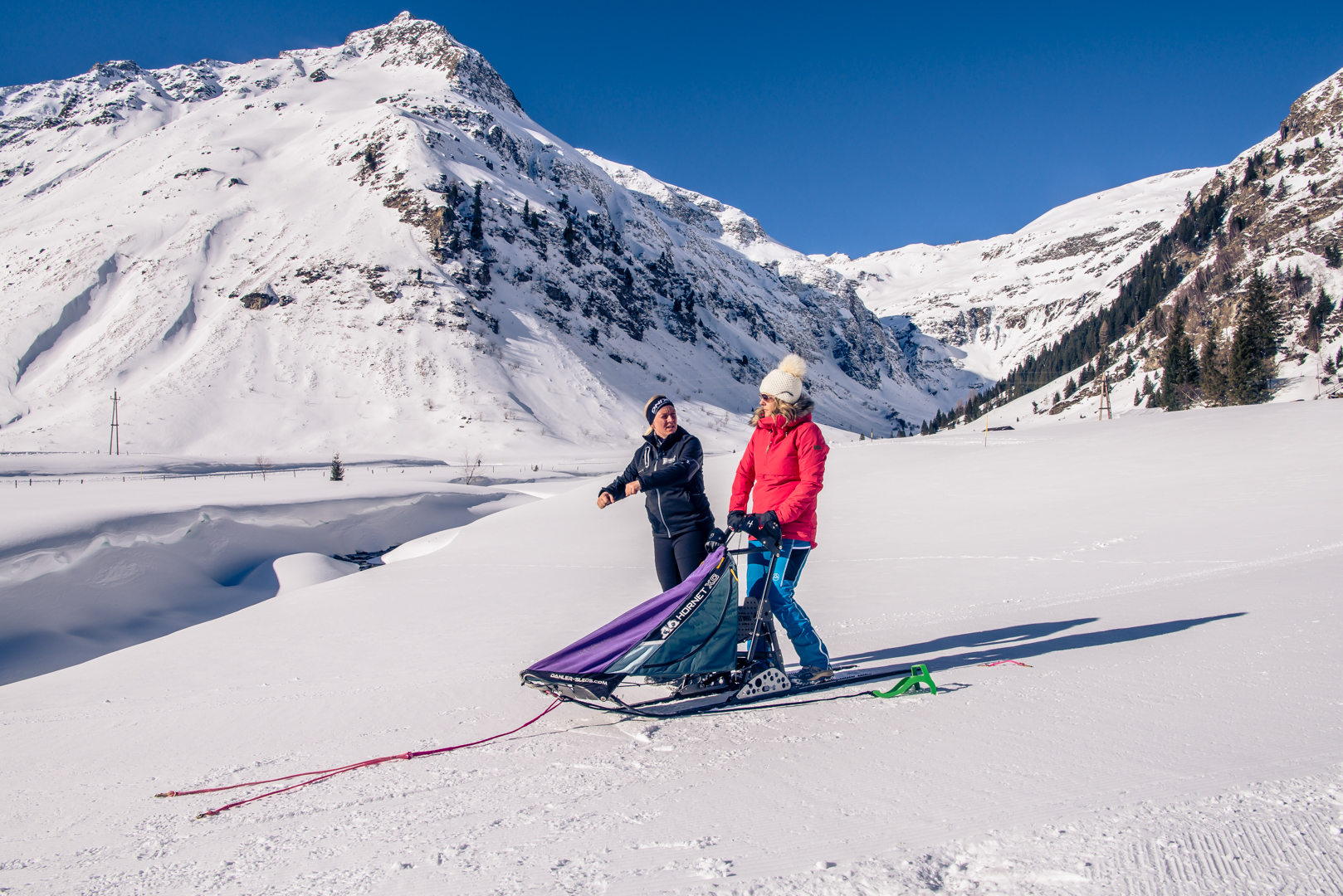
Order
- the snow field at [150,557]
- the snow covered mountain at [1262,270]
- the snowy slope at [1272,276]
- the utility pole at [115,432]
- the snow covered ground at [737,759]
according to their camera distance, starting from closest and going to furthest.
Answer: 1. the snow covered ground at [737,759]
2. the snow field at [150,557]
3. the utility pole at [115,432]
4. the snowy slope at [1272,276]
5. the snow covered mountain at [1262,270]

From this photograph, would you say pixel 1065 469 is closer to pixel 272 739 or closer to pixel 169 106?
pixel 272 739

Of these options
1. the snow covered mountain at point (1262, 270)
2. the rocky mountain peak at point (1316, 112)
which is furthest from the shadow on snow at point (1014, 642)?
the rocky mountain peak at point (1316, 112)

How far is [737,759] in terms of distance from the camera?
3240mm

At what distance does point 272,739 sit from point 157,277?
272 feet

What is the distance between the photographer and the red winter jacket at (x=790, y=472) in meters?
4.22

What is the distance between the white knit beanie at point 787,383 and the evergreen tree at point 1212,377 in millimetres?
57807

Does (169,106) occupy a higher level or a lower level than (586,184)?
higher

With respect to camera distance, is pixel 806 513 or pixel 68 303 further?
pixel 68 303

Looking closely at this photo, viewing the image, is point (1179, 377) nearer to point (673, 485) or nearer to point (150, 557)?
point (673, 485)

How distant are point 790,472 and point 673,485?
2.70 feet

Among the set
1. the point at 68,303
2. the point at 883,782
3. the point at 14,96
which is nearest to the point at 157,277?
the point at 68,303

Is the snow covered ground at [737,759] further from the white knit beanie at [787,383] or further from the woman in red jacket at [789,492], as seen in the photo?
the white knit beanie at [787,383]

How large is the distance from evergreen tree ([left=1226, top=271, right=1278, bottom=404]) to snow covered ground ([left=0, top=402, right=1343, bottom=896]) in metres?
50.9

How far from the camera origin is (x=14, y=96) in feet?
445
